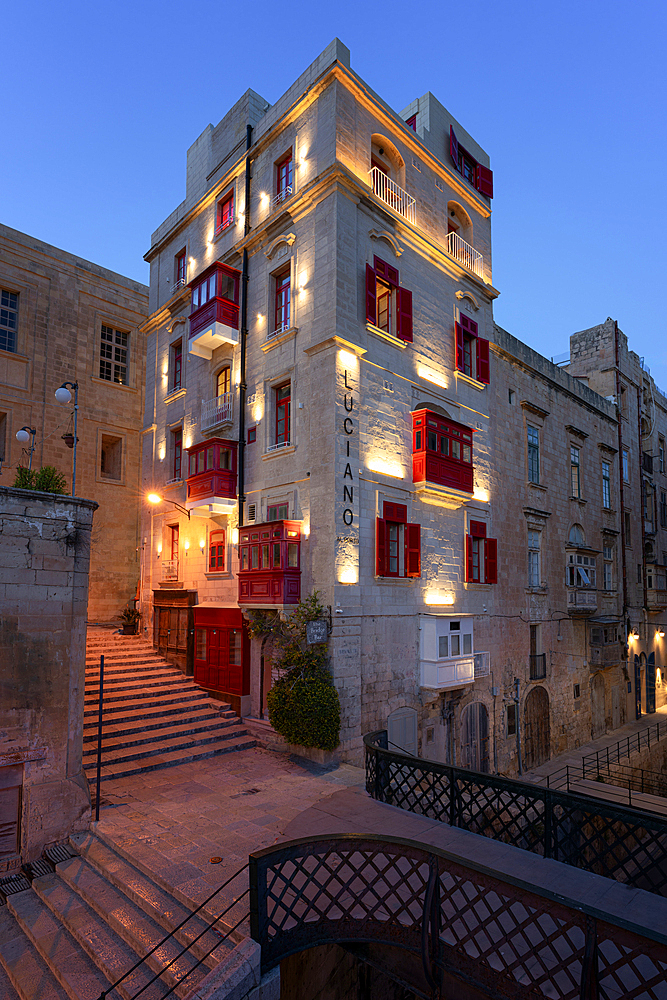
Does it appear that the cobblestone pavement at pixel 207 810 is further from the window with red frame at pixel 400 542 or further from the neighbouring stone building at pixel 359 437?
the window with red frame at pixel 400 542

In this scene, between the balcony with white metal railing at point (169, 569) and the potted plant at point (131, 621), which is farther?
the potted plant at point (131, 621)

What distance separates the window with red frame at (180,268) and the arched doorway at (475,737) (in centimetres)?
2007

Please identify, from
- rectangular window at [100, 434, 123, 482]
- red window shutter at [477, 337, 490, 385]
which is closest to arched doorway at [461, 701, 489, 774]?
red window shutter at [477, 337, 490, 385]

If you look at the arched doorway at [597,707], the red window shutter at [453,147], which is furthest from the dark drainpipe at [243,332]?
the arched doorway at [597,707]

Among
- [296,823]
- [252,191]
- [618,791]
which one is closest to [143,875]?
[296,823]

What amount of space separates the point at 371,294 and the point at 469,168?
36.4 feet

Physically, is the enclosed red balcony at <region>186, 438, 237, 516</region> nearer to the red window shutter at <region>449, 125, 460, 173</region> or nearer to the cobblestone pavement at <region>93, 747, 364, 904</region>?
the cobblestone pavement at <region>93, 747, 364, 904</region>

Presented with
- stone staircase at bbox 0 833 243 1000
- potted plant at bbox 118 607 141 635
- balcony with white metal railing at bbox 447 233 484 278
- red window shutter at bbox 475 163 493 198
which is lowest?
stone staircase at bbox 0 833 243 1000

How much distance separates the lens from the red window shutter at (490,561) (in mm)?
20328

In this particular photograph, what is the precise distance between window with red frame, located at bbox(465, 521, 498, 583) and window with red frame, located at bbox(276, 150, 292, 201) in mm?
12590

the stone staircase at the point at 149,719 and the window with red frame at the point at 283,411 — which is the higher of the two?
the window with red frame at the point at 283,411

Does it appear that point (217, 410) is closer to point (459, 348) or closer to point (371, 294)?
point (371, 294)

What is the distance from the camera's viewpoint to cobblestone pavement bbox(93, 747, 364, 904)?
831cm

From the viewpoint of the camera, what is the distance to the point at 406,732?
16172mm
